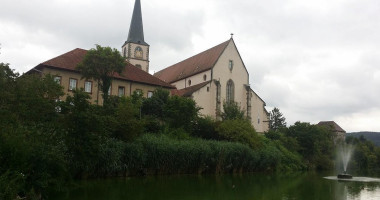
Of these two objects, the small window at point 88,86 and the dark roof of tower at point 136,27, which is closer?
the small window at point 88,86

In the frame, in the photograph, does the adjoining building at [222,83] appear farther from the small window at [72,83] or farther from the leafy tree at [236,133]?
the small window at [72,83]

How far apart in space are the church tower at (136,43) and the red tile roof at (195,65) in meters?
5.78

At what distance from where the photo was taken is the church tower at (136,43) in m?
69.1

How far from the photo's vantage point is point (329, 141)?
59562 millimetres

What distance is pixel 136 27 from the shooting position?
2744 inches

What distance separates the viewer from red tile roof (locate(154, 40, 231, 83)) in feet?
188

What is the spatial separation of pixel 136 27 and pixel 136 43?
317 cm

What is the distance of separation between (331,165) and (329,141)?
3994mm

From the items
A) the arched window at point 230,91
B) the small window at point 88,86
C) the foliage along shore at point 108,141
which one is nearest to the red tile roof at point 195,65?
the arched window at point 230,91

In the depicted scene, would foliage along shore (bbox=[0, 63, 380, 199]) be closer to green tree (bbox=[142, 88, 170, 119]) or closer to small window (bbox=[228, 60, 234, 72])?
green tree (bbox=[142, 88, 170, 119])

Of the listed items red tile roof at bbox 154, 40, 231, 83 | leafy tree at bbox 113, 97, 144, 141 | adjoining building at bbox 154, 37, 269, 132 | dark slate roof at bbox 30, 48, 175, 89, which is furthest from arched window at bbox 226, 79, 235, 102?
leafy tree at bbox 113, 97, 144, 141

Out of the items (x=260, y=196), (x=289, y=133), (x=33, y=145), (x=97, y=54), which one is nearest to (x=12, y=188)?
(x=33, y=145)

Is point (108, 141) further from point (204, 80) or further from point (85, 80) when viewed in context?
point (204, 80)

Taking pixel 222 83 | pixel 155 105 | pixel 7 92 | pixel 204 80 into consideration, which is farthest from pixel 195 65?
pixel 7 92
